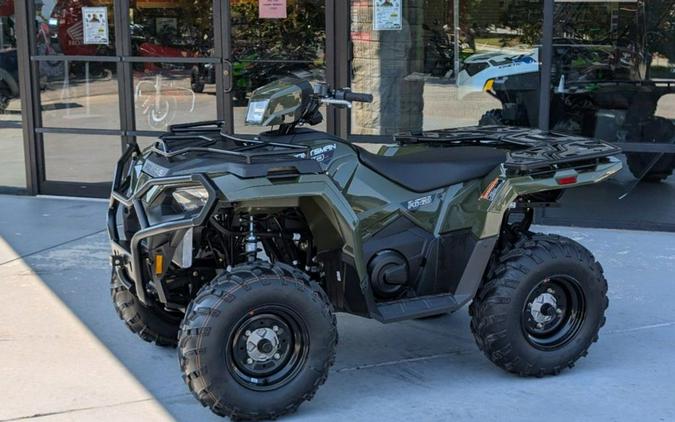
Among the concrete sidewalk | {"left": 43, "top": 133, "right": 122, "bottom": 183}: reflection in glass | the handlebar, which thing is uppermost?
the handlebar

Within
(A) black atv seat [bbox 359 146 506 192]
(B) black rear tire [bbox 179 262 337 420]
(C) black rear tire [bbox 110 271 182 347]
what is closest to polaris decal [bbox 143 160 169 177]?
(B) black rear tire [bbox 179 262 337 420]

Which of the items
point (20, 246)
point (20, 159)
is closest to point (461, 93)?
point (20, 246)

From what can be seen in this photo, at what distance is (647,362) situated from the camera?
173 inches

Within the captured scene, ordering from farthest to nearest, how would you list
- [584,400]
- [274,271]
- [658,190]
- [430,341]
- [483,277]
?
[658,190], [430,341], [483,277], [584,400], [274,271]

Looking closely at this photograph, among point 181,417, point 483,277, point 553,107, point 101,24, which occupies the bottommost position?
point 181,417

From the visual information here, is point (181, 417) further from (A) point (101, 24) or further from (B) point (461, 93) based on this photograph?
(A) point (101, 24)

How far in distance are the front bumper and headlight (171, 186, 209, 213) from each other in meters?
0.08

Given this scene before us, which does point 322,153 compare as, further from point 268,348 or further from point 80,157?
point 80,157

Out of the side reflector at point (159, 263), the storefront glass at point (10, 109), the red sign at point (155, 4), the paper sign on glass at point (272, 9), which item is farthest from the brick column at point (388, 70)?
the side reflector at point (159, 263)

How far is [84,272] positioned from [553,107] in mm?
3980

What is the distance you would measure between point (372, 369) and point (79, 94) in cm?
534

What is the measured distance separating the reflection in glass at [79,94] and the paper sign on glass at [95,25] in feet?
0.74

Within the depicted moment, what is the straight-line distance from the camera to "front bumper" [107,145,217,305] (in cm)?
354

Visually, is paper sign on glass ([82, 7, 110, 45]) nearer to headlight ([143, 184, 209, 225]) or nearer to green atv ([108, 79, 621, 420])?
green atv ([108, 79, 621, 420])
